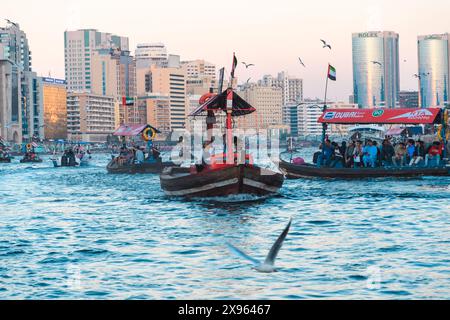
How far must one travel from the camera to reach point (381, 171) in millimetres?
39219

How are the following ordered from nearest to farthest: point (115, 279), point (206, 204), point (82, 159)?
point (115, 279), point (206, 204), point (82, 159)

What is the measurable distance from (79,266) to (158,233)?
18.5 ft

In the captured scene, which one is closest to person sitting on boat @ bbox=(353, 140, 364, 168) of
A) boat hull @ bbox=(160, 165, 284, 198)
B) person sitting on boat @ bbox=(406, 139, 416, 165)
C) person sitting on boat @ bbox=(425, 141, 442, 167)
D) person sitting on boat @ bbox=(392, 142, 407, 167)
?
person sitting on boat @ bbox=(392, 142, 407, 167)

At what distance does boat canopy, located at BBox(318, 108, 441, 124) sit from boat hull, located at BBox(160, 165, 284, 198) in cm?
1169

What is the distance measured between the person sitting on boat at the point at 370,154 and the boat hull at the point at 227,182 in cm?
905

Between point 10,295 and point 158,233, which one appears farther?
point 158,233

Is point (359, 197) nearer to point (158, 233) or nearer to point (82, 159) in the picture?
point (158, 233)

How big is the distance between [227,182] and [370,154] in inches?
493

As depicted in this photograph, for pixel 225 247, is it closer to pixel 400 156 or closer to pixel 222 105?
pixel 222 105

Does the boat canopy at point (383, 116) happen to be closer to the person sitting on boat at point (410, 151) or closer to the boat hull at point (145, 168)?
the person sitting on boat at point (410, 151)

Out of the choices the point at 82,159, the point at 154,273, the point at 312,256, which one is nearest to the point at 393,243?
the point at 312,256

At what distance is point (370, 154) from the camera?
132ft

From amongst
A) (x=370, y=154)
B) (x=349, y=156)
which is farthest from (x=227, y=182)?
(x=349, y=156)
